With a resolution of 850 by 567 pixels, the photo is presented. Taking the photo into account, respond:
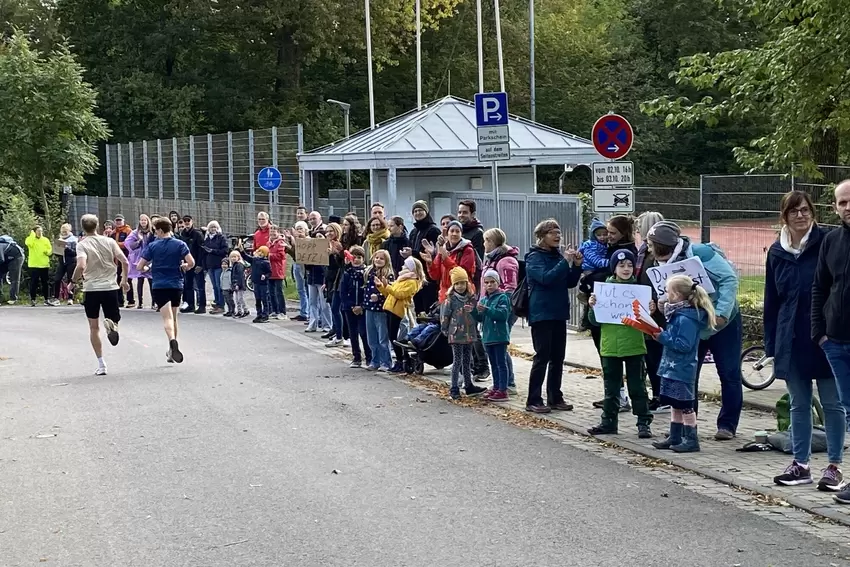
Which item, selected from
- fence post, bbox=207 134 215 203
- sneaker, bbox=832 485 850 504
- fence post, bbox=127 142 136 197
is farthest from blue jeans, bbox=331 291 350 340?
fence post, bbox=127 142 136 197

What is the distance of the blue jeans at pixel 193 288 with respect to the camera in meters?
24.5

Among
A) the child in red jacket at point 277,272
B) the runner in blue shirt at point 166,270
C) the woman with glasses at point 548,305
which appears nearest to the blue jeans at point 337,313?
the runner in blue shirt at point 166,270

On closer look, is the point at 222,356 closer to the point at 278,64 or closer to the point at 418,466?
the point at 418,466

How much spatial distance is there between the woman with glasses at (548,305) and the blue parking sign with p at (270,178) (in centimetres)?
2063

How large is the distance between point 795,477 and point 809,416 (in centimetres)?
Result: 43

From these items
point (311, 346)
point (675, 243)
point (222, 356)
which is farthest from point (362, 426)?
point (311, 346)

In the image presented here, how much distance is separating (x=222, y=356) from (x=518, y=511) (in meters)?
9.91

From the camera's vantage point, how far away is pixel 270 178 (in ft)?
103

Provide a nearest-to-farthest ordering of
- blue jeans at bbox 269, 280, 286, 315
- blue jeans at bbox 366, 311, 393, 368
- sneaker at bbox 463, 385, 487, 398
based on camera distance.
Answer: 1. sneaker at bbox 463, 385, 487, 398
2. blue jeans at bbox 366, 311, 393, 368
3. blue jeans at bbox 269, 280, 286, 315

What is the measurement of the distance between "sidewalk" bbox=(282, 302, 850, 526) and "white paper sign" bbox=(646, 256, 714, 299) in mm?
1304

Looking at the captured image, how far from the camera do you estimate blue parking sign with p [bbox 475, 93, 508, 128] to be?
49.1 ft

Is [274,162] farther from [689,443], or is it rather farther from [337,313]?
[689,443]

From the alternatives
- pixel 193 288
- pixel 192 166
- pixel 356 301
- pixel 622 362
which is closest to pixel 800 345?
pixel 622 362

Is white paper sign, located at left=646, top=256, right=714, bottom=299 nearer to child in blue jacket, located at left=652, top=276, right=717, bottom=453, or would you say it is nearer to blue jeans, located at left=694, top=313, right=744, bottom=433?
child in blue jacket, located at left=652, top=276, right=717, bottom=453
